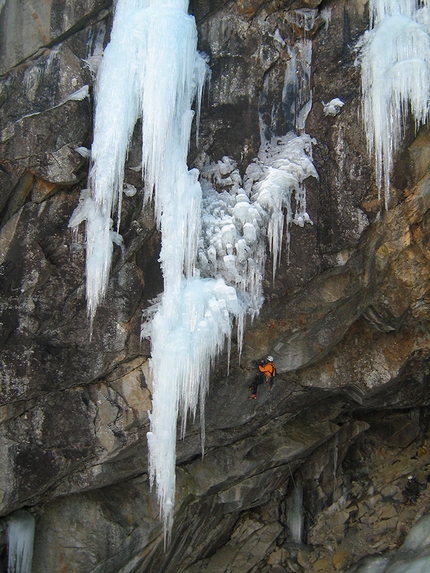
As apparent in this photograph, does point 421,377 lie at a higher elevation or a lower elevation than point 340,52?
lower

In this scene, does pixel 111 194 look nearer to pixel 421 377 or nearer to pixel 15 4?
pixel 15 4

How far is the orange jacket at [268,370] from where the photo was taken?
8.97m

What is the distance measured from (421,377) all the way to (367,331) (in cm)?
206

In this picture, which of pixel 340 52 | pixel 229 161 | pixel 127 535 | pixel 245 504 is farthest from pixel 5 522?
pixel 340 52

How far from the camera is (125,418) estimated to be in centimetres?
868

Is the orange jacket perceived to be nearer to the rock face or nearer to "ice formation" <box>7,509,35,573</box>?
the rock face

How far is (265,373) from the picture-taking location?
899cm

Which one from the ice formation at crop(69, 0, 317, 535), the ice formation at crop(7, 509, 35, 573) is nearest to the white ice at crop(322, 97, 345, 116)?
the ice formation at crop(69, 0, 317, 535)

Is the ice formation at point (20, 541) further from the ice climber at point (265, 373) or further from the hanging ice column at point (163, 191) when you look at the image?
the ice climber at point (265, 373)

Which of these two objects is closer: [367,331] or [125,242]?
[125,242]

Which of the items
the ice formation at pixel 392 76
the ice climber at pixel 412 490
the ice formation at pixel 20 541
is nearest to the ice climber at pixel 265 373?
the ice formation at pixel 392 76

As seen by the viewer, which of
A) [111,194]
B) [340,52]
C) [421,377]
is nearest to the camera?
[111,194]

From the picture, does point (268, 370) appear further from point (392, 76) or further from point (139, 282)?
point (392, 76)

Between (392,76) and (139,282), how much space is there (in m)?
4.81
